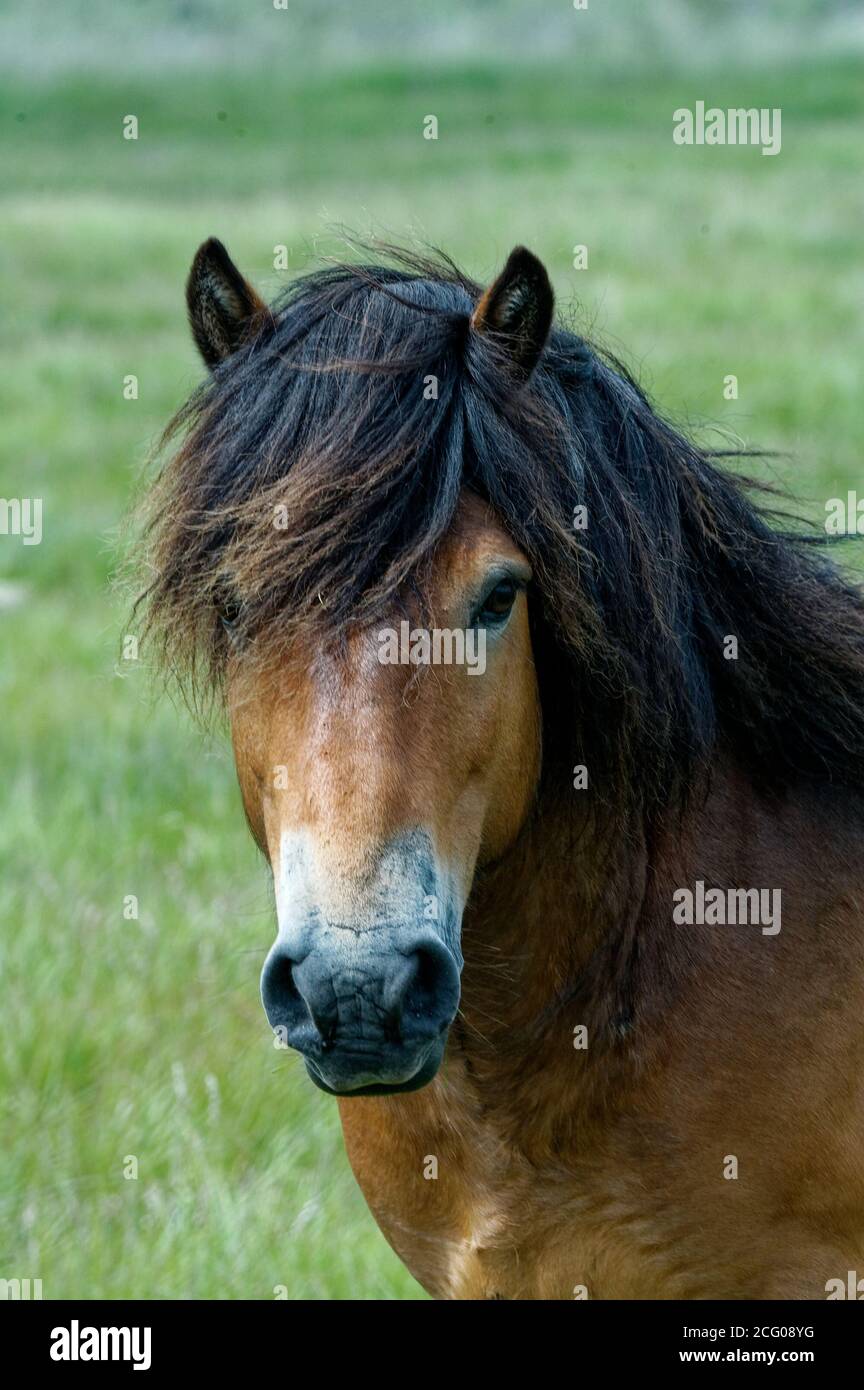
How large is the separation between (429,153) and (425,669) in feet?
83.9

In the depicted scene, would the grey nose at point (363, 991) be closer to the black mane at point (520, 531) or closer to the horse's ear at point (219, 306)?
the black mane at point (520, 531)

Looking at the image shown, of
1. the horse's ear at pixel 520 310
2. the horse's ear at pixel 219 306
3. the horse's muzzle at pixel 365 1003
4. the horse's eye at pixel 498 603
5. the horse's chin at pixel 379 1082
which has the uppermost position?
the horse's ear at pixel 219 306

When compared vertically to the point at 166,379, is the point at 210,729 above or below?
below

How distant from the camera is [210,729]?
3.42m

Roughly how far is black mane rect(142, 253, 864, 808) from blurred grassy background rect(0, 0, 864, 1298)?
0.56 metres

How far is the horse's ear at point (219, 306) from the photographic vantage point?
9.68 ft

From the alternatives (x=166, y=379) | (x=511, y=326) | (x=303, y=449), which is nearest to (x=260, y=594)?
(x=303, y=449)

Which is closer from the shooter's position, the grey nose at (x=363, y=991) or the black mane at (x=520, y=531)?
the grey nose at (x=363, y=991)

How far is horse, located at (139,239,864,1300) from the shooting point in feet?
8.85

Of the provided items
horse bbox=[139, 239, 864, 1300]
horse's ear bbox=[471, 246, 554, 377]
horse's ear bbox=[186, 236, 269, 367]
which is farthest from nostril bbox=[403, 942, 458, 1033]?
horse's ear bbox=[186, 236, 269, 367]

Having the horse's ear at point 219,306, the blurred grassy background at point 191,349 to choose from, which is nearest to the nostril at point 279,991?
the blurred grassy background at point 191,349

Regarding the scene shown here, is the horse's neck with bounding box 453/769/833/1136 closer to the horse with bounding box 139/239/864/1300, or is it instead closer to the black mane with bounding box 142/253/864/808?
the horse with bounding box 139/239/864/1300

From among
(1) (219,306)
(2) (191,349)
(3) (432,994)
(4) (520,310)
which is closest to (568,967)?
(3) (432,994)

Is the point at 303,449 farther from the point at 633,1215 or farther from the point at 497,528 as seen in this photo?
the point at 633,1215
